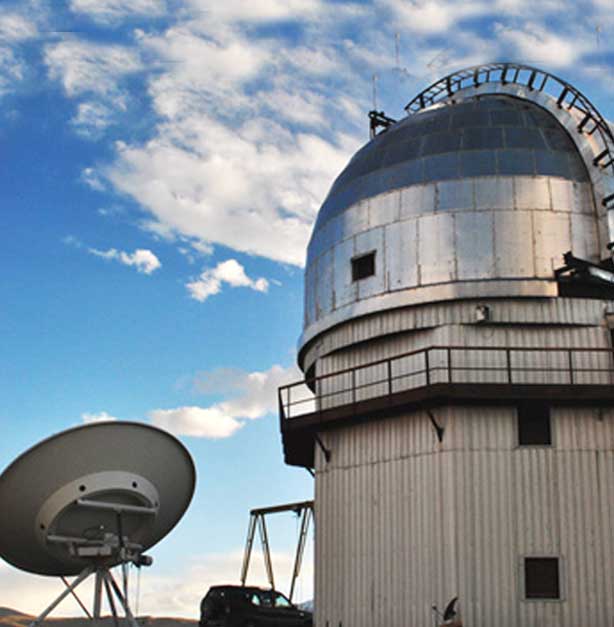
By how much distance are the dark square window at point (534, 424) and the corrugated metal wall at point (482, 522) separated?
289mm

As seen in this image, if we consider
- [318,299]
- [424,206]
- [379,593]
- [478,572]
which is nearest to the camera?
[478,572]

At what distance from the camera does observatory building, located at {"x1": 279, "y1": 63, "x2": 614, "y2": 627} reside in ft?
84.2

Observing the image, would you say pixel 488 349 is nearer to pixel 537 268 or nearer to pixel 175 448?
pixel 537 268

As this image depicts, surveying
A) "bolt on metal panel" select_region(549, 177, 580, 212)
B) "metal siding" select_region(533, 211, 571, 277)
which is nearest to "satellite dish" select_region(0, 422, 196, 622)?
"metal siding" select_region(533, 211, 571, 277)

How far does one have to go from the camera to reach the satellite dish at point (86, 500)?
912 inches

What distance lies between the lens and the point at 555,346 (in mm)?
27531

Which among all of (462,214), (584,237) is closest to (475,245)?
(462,214)

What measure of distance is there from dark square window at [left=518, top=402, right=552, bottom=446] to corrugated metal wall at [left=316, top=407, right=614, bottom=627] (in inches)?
11.4

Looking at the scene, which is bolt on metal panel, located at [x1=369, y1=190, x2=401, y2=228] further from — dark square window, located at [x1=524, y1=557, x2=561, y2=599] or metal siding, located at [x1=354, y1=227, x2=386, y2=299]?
dark square window, located at [x1=524, y1=557, x2=561, y2=599]

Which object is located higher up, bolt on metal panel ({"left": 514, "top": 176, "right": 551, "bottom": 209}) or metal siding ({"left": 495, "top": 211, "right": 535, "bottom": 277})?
bolt on metal panel ({"left": 514, "top": 176, "right": 551, "bottom": 209})

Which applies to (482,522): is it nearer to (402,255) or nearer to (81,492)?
(402,255)

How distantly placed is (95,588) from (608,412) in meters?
14.2

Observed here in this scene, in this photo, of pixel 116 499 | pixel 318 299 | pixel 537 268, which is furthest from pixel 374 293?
pixel 116 499

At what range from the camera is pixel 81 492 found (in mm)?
23375
